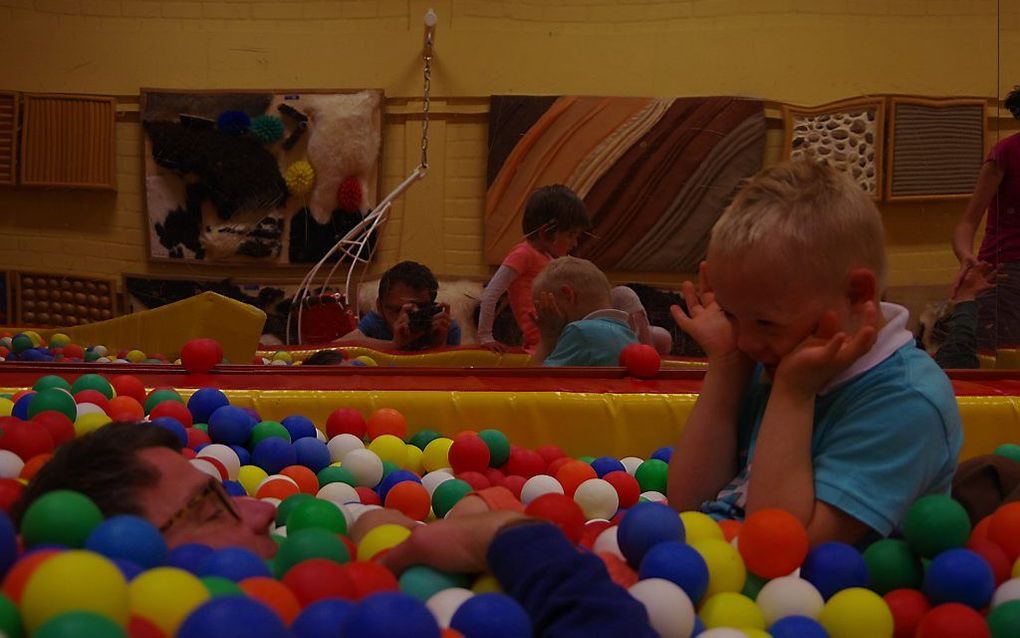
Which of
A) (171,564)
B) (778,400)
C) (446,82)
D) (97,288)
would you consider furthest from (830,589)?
(97,288)

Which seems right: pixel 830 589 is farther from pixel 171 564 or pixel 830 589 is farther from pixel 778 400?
pixel 171 564

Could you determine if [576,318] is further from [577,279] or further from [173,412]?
[173,412]

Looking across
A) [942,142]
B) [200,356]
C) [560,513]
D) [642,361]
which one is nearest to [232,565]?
[560,513]

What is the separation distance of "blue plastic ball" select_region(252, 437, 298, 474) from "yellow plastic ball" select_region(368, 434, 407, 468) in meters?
0.14

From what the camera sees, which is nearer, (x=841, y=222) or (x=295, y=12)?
(x=841, y=222)

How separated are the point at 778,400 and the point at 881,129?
166cm

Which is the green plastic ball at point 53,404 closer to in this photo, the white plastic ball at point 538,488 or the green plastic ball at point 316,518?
the green plastic ball at point 316,518

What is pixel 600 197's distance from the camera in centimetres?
229

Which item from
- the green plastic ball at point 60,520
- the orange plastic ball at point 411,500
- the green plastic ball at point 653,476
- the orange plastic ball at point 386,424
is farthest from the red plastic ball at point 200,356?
the green plastic ball at point 60,520

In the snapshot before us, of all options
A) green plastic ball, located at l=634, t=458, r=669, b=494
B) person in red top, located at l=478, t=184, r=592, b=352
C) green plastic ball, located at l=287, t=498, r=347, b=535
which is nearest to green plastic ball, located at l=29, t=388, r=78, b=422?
green plastic ball, located at l=287, t=498, r=347, b=535

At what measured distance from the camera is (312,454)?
142cm

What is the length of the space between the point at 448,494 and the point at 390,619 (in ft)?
2.10

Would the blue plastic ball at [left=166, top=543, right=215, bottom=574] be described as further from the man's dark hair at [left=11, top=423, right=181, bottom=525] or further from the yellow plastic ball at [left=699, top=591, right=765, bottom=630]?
the yellow plastic ball at [left=699, top=591, right=765, bottom=630]

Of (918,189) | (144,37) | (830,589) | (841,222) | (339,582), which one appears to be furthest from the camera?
(918,189)
